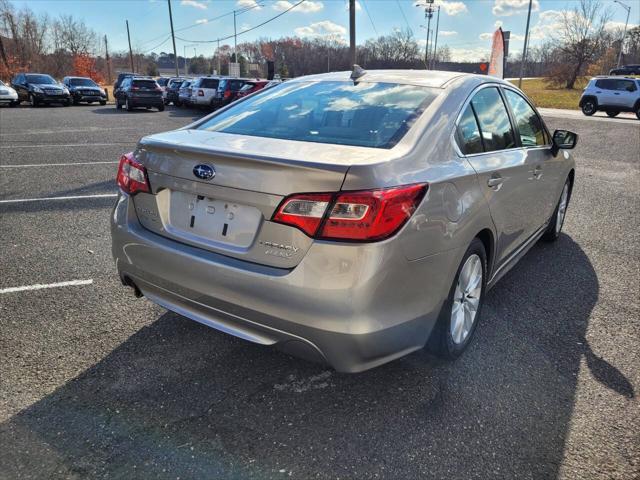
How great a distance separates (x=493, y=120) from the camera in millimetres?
3250

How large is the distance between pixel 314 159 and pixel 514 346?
1.89 metres

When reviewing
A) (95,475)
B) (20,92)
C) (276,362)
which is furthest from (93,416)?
(20,92)

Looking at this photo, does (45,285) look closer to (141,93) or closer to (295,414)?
(295,414)

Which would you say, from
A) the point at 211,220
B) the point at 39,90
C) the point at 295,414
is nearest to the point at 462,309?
the point at 295,414

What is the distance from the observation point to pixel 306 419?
2.40 m

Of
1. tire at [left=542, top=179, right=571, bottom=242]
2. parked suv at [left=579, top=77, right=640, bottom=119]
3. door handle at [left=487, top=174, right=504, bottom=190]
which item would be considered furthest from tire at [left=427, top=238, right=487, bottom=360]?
parked suv at [left=579, top=77, right=640, bottom=119]

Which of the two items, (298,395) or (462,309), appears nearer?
(298,395)

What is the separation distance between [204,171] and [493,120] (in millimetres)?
1976

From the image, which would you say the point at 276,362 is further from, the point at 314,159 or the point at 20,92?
the point at 20,92

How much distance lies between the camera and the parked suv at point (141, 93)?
24828 millimetres

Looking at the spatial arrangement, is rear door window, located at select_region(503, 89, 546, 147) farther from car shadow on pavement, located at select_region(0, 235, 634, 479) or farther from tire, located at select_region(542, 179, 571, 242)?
car shadow on pavement, located at select_region(0, 235, 634, 479)

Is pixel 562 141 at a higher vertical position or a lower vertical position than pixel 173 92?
higher

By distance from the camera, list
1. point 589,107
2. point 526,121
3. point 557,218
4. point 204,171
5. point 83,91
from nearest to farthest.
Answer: point 204,171
point 526,121
point 557,218
point 589,107
point 83,91

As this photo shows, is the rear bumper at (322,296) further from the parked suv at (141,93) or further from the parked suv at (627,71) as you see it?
the parked suv at (627,71)
